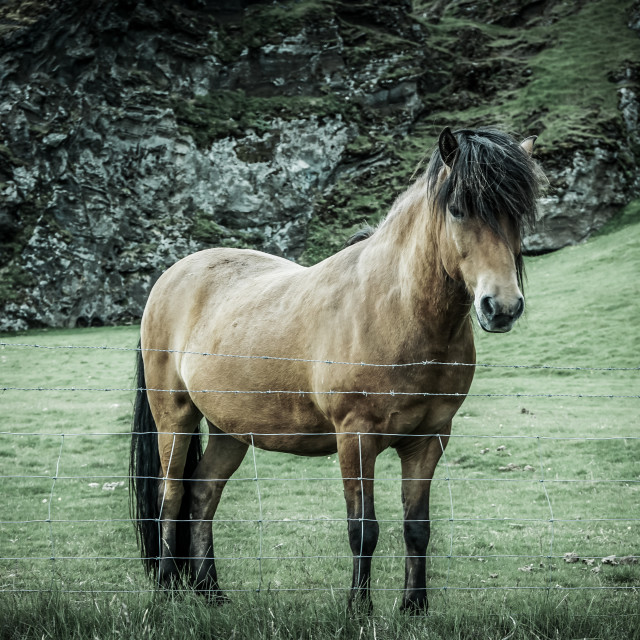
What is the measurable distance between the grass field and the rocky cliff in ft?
42.6

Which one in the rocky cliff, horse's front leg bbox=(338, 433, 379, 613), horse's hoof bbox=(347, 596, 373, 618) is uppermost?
the rocky cliff

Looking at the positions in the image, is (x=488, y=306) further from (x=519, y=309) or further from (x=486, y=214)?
(x=486, y=214)

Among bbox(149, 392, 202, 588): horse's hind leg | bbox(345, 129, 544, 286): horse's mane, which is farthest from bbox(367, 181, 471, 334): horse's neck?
bbox(149, 392, 202, 588): horse's hind leg

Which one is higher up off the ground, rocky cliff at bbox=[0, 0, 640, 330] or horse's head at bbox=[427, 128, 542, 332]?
rocky cliff at bbox=[0, 0, 640, 330]

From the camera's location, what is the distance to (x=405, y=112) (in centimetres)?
3631

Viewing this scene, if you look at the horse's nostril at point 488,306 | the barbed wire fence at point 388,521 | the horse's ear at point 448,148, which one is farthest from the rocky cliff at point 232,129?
the horse's nostril at point 488,306

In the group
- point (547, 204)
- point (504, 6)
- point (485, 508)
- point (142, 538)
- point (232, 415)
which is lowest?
point (485, 508)

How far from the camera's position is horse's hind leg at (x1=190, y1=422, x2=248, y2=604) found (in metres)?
4.98

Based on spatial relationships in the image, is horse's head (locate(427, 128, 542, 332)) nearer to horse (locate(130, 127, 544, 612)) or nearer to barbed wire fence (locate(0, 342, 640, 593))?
horse (locate(130, 127, 544, 612))

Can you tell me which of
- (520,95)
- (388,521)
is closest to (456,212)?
(388,521)

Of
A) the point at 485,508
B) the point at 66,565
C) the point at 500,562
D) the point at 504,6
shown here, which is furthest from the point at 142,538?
the point at 504,6

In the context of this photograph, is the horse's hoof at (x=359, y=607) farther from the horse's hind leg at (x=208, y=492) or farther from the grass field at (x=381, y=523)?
the horse's hind leg at (x=208, y=492)

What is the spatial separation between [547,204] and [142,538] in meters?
28.7

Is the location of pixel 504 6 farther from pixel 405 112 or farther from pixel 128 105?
pixel 128 105
